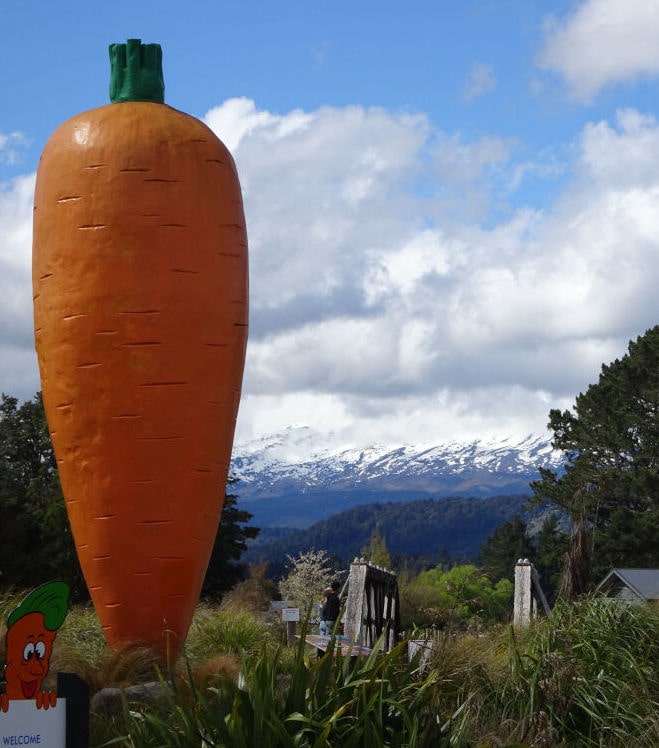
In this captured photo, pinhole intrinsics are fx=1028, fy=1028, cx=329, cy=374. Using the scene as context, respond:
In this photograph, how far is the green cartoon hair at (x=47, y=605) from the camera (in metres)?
4.90

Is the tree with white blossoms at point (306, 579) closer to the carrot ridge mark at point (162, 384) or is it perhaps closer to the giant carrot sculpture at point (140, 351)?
the giant carrot sculpture at point (140, 351)

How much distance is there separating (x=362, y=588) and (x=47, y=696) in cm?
636

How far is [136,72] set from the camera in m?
8.62

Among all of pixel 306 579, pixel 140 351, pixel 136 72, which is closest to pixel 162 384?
pixel 140 351

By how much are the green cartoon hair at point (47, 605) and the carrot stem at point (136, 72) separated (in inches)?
191

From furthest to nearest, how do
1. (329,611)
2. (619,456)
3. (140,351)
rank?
1. (619,456)
2. (329,611)
3. (140,351)

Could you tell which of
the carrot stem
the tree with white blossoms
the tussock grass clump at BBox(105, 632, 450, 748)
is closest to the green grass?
the tussock grass clump at BBox(105, 632, 450, 748)

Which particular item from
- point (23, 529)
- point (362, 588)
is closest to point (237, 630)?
point (362, 588)

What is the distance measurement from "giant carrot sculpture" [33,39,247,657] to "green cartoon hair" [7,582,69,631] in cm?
266

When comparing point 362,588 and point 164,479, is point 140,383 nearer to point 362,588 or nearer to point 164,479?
point 164,479

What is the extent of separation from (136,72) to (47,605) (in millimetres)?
5150

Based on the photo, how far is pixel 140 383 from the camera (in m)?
7.70

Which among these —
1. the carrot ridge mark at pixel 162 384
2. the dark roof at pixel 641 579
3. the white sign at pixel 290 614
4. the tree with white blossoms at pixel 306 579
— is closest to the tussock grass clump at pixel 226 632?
the carrot ridge mark at pixel 162 384

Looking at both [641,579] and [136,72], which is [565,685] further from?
[641,579]
